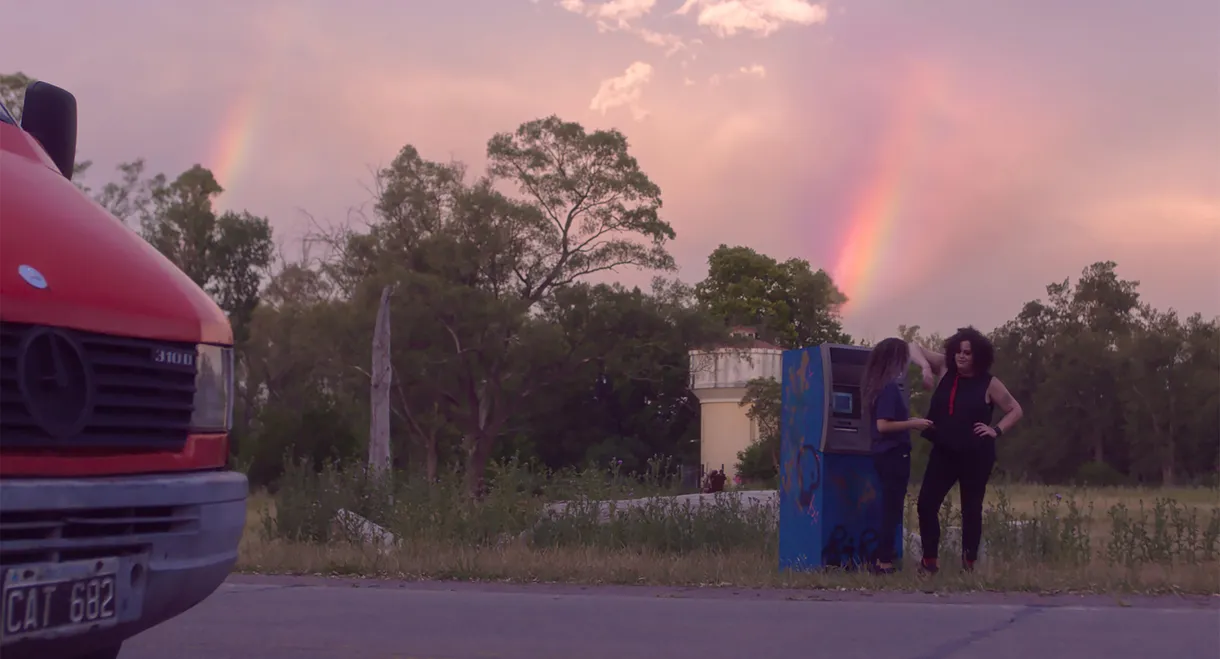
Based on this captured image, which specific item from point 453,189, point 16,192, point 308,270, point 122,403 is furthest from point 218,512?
point 308,270

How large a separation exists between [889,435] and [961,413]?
544 mm

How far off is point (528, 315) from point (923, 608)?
37.2 meters

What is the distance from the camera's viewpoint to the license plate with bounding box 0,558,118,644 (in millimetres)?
3615

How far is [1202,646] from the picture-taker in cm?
620

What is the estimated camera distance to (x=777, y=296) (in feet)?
218

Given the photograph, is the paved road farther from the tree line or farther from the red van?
the tree line

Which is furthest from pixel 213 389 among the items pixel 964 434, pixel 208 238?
pixel 208 238

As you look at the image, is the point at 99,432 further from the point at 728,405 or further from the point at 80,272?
the point at 728,405

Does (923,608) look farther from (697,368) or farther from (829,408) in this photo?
(697,368)

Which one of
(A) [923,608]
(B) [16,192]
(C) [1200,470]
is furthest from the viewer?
(C) [1200,470]

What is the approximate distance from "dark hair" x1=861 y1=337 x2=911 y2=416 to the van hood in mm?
5755

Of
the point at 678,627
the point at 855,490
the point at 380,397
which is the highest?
the point at 380,397

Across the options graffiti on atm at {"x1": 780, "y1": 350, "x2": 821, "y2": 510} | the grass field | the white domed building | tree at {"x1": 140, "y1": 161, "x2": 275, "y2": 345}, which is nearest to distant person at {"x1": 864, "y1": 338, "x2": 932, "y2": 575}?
the grass field

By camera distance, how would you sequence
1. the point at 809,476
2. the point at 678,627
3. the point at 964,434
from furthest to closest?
the point at 809,476 → the point at 964,434 → the point at 678,627
